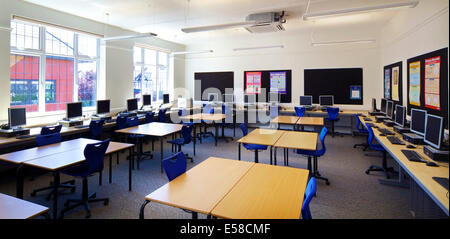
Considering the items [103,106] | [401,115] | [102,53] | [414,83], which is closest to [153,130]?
[103,106]

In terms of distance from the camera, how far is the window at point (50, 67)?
480cm

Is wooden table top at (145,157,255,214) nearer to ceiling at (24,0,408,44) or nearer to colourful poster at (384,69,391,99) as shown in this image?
ceiling at (24,0,408,44)

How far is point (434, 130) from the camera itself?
2.75 meters

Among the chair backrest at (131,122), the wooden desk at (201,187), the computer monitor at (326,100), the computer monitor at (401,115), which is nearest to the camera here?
the wooden desk at (201,187)

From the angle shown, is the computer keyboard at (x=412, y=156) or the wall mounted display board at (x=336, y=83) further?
the wall mounted display board at (x=336, y=83)

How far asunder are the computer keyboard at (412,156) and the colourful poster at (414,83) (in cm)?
194

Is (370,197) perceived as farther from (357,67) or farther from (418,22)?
(357,67)

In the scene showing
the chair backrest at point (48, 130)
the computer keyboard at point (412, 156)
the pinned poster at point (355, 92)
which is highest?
the pinned poster at point (355, 92)

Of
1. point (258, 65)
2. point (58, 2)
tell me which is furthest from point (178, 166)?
point (258, 65)

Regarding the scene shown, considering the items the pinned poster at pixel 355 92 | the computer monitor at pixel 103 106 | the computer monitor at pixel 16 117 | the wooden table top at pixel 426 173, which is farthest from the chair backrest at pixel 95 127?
the pinned poster at pixel 355 92

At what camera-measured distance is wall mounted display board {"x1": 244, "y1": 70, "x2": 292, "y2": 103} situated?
857 cm

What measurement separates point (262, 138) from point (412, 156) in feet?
6.55

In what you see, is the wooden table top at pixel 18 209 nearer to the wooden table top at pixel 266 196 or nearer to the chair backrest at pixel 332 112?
the wooden table top at pixel 266 196

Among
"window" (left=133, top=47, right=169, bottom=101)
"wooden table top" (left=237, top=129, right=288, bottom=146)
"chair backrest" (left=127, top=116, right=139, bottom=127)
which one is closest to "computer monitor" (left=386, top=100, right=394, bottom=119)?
"wooden table top" (left=237, top=129, right=288, bottom=146)
